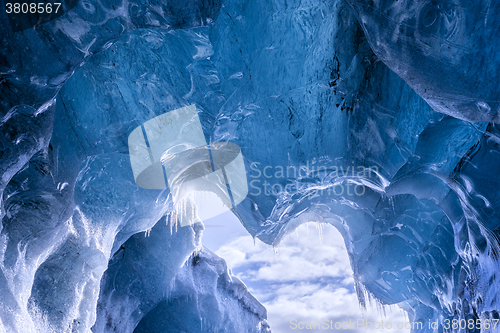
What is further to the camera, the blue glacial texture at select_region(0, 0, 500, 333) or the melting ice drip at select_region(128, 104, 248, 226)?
the melting ice drip at select_region(128, 104, 248, 226)

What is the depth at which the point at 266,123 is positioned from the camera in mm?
4402

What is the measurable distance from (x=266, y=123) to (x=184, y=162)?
1789mm

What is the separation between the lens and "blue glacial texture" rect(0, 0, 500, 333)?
262 centimetres

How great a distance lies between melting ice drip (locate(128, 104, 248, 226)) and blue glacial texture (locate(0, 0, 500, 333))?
162 millimetres

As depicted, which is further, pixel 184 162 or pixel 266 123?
→ pixel 184 162

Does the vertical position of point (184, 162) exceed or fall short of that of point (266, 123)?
it falls short

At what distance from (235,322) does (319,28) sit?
669 centimetres

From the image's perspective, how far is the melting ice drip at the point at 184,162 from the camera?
14.1ft

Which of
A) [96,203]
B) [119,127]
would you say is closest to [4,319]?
[96,203]

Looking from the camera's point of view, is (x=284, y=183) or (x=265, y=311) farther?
(x=265, y=311)

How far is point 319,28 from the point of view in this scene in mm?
3711

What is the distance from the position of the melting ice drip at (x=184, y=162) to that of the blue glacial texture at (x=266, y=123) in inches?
6.4

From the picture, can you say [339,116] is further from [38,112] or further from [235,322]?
[235,322]

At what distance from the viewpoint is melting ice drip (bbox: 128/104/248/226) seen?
14.1 feet
